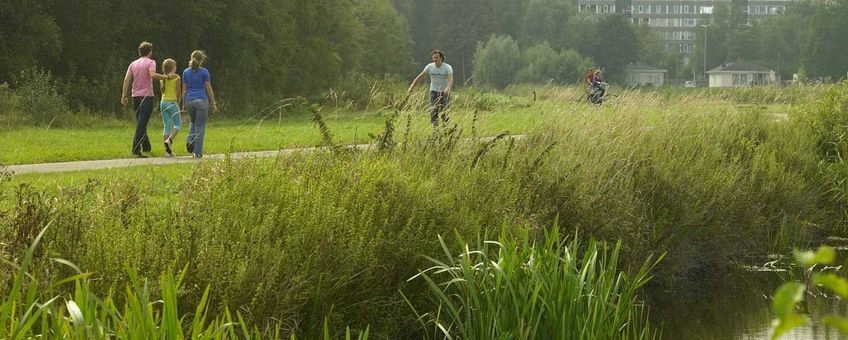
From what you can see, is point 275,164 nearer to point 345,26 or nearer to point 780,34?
point 345,26

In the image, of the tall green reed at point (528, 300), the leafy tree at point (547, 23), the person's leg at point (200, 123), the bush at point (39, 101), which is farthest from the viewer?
the leafy tree at point (547, 23)

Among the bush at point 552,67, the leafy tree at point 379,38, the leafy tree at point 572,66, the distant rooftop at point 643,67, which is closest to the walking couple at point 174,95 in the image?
the leafy tree at point 379,38

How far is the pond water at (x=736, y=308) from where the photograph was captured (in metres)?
10.5

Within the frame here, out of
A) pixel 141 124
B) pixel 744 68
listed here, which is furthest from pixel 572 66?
pixel 141 124

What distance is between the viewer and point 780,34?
156 meters

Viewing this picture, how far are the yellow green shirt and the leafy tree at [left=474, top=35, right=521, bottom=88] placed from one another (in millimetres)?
Result: 90455

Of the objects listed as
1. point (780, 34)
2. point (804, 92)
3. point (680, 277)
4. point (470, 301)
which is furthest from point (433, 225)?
point (780, 34)

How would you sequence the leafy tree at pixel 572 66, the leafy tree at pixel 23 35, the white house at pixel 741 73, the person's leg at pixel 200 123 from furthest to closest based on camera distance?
the white house at pixel 741 73
the leafy tree at pixel 572 66
the leafy tree at pixel 23 35
the person's leg at pixel 200 123

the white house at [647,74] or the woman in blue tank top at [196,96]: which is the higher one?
the woman in blue tank top at [196,96]

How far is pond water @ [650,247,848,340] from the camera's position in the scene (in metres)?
10.5

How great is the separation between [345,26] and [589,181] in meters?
35.2

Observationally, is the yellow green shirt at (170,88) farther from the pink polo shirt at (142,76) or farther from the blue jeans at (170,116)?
the pink polo shirt at (142,76)

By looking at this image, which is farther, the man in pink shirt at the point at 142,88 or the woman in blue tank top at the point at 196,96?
the man in pink shirt at the point at 142,88

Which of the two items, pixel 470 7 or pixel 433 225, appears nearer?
pixel 433 225
